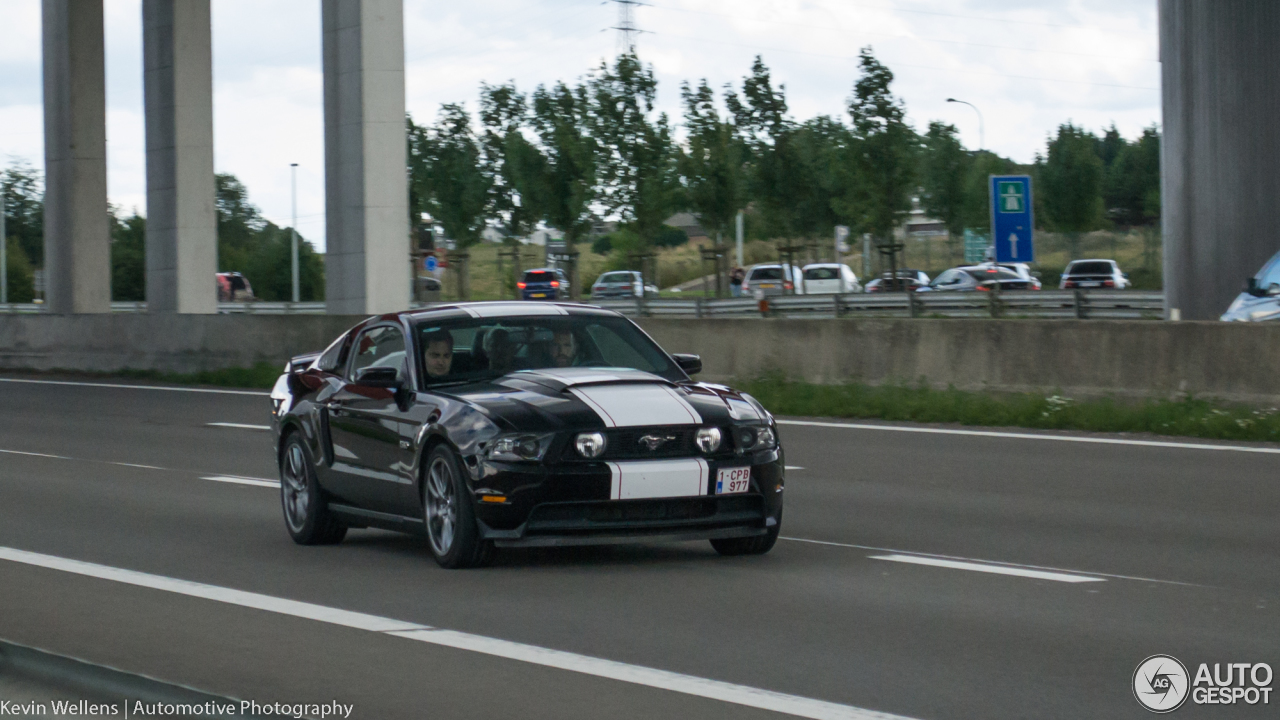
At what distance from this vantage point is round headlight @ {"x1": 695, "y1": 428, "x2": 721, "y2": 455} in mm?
8375

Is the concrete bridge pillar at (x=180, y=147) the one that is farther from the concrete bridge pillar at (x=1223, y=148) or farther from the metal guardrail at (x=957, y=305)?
the concrete bridge pillar at (x=1223, y=148)

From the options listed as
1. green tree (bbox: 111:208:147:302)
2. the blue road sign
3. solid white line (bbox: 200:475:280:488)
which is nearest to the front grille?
solid white line (bbox: 200:475:280:488)

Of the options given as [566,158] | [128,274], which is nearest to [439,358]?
[566,158]

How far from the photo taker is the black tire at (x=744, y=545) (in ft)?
29.6

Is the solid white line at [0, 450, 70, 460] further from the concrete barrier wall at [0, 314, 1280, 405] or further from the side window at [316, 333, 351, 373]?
the concrete barrier wall at [0, 314, 1280, 405]

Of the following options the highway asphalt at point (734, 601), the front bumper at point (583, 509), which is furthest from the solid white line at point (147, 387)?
the front bumper at point (583, 509)

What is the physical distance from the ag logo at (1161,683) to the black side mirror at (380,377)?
440 cm

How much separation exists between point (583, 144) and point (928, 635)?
5880 centimetres

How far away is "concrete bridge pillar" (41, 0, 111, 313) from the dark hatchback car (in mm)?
24341

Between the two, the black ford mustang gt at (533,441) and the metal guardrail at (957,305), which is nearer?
the black ford mustang gt at (533,441)

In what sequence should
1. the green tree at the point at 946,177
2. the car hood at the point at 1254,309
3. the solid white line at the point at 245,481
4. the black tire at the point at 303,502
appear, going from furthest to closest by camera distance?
1. the green tree at the point at 946,177
2. the car hood at the point at 1254,309
3. the solid white line at the point at 245,481
4. the black tire at the point at 303,502

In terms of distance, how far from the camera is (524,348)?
936cm

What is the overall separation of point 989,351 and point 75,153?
2412 centimetres

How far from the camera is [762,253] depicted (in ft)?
370
